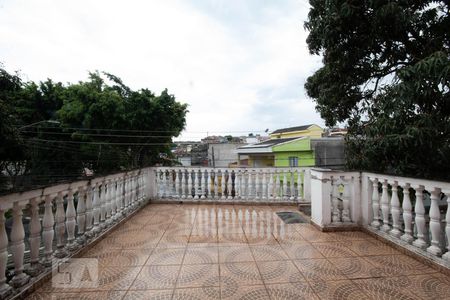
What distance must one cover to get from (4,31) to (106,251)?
5.50 meters

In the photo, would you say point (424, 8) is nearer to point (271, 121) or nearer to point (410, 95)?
point (410, 95)

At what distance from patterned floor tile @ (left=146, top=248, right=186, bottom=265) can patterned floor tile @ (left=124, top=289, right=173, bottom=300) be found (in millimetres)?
453

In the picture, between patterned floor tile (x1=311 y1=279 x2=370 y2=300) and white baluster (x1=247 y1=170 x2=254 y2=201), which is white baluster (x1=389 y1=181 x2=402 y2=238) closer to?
patterned floor tile (x1=311 y1=279 x2=370 y2=300)

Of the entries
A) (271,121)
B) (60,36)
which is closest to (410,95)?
(60,36)

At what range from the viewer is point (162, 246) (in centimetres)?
259

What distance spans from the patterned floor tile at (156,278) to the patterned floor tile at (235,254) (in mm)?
488

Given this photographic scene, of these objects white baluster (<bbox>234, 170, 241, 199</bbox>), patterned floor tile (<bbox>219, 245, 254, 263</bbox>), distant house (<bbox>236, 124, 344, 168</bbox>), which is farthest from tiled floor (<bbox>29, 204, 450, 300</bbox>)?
distant house (<bbox>236, 124, 344, 168</bbox>)

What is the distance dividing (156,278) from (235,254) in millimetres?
846

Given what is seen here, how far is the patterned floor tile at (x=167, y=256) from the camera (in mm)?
2202

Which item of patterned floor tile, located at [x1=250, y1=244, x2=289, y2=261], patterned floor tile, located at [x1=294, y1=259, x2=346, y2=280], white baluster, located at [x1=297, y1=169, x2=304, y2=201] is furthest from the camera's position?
white baluster, located at [x1=297, y1=169, x2=304, y2=201]

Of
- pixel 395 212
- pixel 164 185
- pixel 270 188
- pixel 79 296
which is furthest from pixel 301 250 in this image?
pixel 164 185

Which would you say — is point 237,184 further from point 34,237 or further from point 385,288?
point 34,237

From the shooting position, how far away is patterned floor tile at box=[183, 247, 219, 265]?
2219 mm

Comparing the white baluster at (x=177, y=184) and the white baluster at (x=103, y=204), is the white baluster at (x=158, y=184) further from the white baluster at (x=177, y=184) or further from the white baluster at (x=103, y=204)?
the white baluster at (x=103, y=204)
